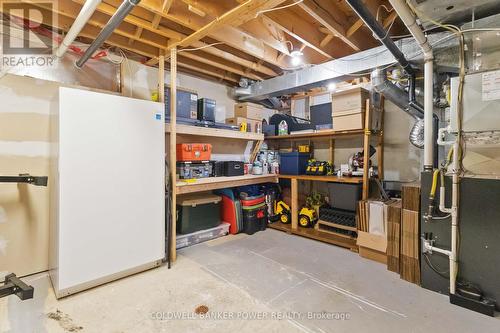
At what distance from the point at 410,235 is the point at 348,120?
1591mm

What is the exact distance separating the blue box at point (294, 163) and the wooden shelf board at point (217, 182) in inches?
10.4

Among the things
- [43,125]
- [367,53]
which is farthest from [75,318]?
[367,53]

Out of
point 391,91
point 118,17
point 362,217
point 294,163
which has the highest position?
point 118,17

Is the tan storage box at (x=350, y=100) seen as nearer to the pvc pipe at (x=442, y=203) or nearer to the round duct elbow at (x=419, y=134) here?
the round duct elbow at (x=419, y=134)

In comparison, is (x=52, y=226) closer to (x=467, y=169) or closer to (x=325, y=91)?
(x=467, y=169)

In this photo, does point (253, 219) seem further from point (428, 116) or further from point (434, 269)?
point (428, 116)

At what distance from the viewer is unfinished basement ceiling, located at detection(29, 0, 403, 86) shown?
217 cm

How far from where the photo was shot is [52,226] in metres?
2.34

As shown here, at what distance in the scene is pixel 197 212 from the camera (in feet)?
11.4

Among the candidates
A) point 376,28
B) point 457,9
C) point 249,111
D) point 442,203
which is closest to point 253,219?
point 249,111

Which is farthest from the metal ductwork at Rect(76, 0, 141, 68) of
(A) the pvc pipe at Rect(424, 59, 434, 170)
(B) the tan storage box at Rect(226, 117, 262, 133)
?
(A) the pvc pipe at Rect(424, 59, 434, 170)

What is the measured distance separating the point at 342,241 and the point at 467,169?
1694 mm

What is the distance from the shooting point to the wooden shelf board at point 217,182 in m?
2.97

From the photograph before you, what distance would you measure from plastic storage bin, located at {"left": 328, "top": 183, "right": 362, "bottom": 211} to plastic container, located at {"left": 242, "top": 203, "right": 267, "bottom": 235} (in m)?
1.09
